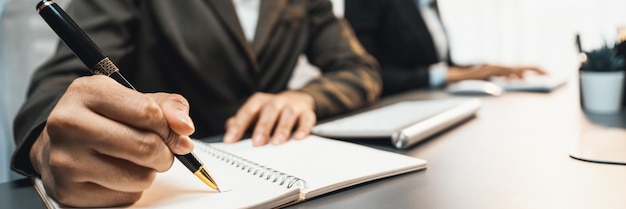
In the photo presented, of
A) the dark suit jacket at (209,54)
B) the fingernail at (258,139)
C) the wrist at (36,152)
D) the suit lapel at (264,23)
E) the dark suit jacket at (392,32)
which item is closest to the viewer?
the wrist at (36,152)

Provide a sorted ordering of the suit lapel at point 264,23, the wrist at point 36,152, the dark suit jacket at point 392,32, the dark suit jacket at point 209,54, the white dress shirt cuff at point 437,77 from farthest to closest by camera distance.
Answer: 1. the dark suit jacket at point 392,32
2. the white dress shirt cuff at point 437,77
3. the suit lapel at point 264,23
4. the dark suit jacket at point 209,54
5. the wrist at point 36,152

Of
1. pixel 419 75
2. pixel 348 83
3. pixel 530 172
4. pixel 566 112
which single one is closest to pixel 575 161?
pixel 530 172

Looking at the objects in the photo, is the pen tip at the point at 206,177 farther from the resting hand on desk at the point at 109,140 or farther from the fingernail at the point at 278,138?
the fingernail at the point at 278,138

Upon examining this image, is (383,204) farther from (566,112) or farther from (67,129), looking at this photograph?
(566,112)

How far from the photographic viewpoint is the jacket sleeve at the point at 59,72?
1.44 ft

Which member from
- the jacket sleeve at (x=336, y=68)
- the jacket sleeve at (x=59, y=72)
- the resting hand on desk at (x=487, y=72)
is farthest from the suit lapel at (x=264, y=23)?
the resting hand on desk at (x=487, y=72)

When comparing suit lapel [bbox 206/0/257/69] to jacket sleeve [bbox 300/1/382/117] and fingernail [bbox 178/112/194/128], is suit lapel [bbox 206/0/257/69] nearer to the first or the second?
jacket sleeve [bbox 300/1/382/117]

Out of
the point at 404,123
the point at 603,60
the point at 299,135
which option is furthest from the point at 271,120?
the point at 603,60

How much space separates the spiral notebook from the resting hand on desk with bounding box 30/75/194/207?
2 centimetres

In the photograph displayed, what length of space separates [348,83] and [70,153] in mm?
615

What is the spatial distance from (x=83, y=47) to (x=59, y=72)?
29cm

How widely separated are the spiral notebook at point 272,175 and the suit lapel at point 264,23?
1.35 feet

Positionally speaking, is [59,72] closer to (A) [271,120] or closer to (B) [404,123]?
(A) [271,120]

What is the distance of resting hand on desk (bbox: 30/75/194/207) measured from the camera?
11.9 inches
